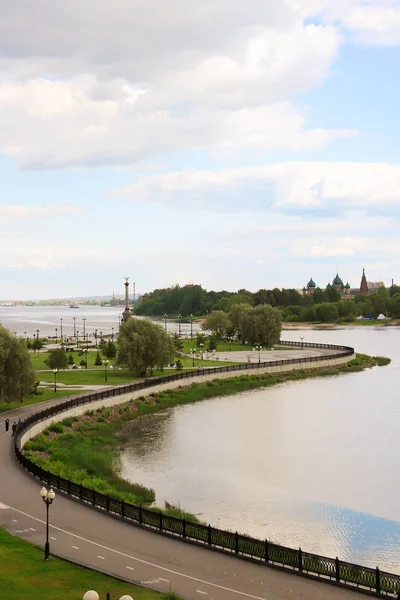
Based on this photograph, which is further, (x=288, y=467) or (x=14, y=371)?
(x=14, y=371)

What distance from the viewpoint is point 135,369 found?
221 ft

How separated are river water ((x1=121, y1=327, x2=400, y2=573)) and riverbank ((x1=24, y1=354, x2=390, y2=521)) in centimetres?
108

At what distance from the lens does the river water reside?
28.0 meters

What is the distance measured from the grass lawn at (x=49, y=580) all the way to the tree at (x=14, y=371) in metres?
26.5

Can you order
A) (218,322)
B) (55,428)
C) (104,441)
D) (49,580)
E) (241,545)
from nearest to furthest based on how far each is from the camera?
(49,580) < (241,545) < (55,428) < (104,441) < (218,322)

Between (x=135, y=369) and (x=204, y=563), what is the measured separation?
47.3 metres

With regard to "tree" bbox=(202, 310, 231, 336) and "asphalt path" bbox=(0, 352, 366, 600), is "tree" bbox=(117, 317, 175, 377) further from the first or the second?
"tree" bbox=(202, 310, 231, 336)

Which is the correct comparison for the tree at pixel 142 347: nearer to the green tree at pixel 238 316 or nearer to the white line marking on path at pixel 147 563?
the white line marking on path at pixel 147 563

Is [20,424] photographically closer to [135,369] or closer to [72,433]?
[72,433]

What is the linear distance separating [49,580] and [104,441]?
83.0ft

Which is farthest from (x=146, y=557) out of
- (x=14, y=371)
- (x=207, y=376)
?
(x=207, y=376)

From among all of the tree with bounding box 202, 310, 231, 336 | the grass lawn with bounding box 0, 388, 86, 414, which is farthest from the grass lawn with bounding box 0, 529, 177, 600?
the tree with bounding box 202, 310, 231, 336

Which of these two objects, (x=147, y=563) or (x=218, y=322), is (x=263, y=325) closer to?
(x=218, y=322)

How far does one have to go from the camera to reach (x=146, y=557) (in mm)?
21078
